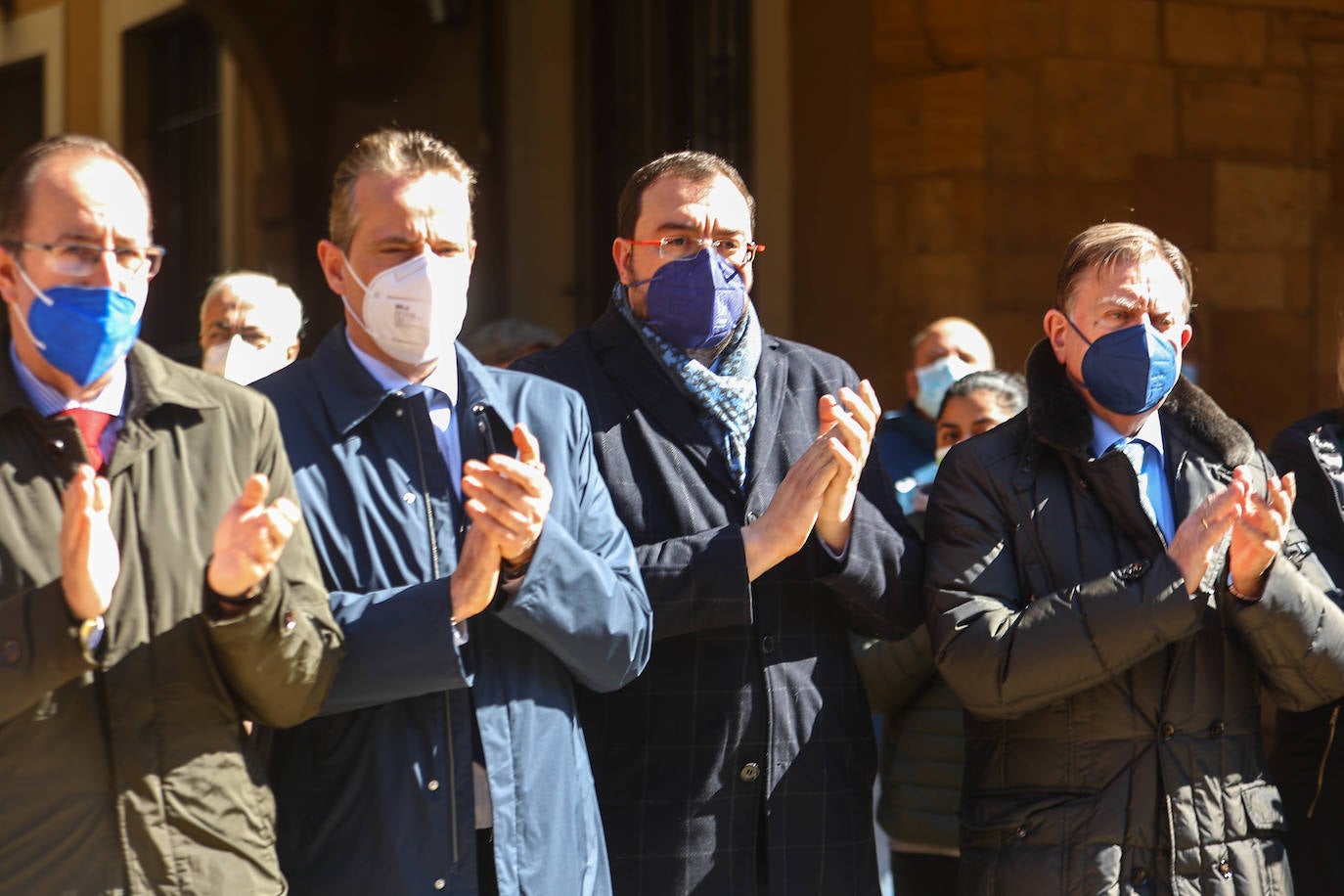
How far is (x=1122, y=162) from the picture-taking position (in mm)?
6551

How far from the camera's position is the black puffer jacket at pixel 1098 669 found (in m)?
3.17

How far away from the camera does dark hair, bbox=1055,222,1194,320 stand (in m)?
3.45

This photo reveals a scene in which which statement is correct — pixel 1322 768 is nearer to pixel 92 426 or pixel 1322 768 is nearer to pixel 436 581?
pixel 436 581

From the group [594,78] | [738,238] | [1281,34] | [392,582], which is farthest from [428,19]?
[392,582]

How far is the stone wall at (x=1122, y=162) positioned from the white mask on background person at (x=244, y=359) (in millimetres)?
2633

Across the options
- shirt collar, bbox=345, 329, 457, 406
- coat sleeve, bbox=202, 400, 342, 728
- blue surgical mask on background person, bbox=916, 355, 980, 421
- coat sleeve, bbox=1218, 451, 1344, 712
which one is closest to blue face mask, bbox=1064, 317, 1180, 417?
coat sleeve, bbox=1218, 451, 1344, 712

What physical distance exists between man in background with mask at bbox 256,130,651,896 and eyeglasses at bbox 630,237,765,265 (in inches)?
17.7

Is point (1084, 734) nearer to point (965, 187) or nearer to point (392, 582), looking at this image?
point (392, 582)

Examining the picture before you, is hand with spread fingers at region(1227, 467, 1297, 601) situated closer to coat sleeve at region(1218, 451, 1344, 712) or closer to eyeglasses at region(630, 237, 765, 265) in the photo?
coat sleeve at region(1218, 451, 1344, 712)

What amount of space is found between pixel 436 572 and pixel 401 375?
0.38 metres

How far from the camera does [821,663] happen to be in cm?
346

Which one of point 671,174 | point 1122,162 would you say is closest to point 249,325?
point 671,174

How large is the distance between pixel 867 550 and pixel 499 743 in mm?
862

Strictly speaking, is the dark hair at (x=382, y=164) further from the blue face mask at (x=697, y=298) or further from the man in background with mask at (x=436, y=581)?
the blue face mask at (x=697, y=298)
